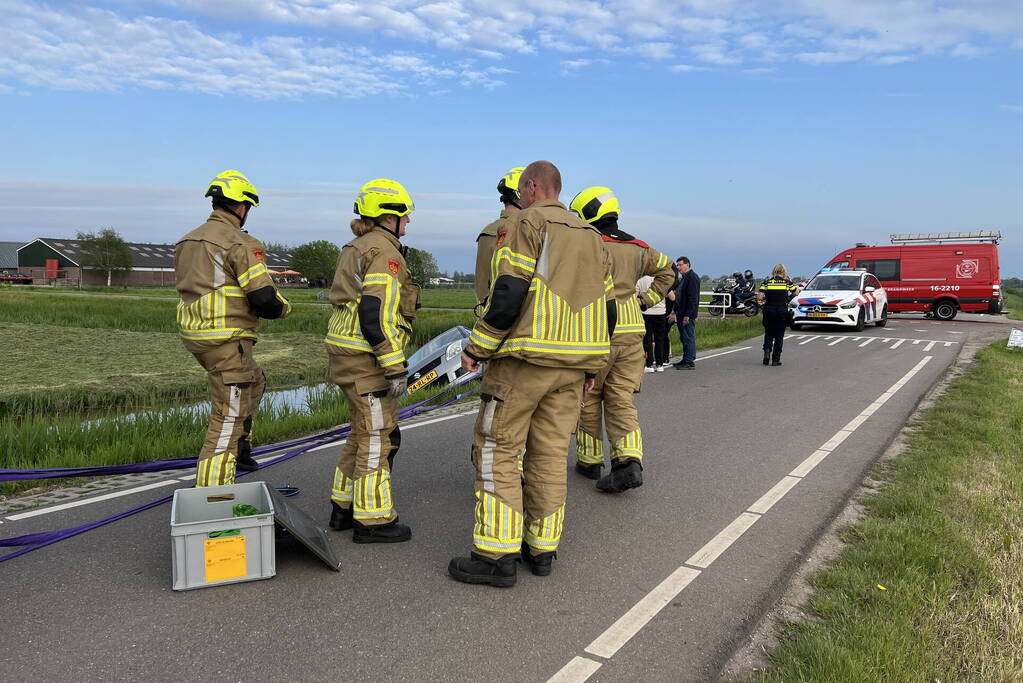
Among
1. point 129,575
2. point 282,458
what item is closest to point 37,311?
point 282,458

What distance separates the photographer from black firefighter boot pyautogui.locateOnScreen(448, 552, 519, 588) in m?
4.00

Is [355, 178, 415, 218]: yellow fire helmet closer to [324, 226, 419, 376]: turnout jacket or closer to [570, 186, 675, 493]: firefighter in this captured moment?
[324, 226, 419, 376]: turnout jacket

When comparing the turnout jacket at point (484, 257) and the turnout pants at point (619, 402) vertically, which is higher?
the turnout jacket at point (484, 257)

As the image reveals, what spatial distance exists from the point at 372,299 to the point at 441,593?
167 centimetres

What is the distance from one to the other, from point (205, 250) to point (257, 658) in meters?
2.77

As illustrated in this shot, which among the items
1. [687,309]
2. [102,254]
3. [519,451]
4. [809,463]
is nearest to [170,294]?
[102,254]

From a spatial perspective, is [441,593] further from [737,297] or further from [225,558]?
[737,297]

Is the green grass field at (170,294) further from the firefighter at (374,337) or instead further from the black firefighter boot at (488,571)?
the black firefighter boot at (488,571)

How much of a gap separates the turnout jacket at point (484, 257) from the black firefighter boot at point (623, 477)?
1638mm

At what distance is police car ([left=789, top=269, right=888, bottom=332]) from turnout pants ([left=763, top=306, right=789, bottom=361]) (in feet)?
28.0

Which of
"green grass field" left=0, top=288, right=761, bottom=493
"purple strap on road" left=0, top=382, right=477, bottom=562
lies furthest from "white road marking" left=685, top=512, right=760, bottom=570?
"green grass field" left=0, top=288, right=761, bottom=493

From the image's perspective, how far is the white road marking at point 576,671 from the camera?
3.11 m

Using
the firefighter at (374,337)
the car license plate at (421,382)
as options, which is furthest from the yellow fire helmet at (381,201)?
the car license plate at (421,382)

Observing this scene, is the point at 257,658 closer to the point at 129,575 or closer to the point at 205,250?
the point at 129,575
